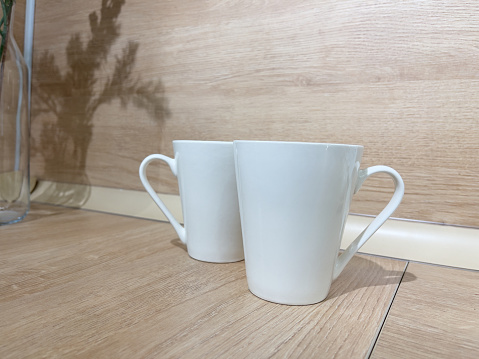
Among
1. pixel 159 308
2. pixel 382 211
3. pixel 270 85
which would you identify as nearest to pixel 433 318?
pixel 382 211

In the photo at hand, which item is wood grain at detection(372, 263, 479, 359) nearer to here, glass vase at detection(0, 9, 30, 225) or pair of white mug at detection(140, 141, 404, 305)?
pair of white mug at detection(140, 141, 404, 305)

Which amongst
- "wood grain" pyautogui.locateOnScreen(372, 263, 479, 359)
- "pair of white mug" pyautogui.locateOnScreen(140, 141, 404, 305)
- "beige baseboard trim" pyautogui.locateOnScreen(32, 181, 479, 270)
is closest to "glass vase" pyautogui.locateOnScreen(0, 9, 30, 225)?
"beige baseboard trim" pyautogui.locateOnScreen(32, 181, 479, 270)

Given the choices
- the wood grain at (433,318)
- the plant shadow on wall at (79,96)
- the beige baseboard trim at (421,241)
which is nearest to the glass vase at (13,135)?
the plant shadow on wall at (79,96)

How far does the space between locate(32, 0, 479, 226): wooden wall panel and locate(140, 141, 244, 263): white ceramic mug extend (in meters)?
0.19

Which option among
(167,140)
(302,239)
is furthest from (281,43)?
(302,239)

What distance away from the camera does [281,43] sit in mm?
577

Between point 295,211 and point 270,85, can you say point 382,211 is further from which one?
point 270,85

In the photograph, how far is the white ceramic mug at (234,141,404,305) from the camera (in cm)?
31

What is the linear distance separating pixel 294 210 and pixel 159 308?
13 centimetres

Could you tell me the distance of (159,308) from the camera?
1.03 ft

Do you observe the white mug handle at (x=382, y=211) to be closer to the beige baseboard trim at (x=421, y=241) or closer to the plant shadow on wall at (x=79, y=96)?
the beige baseboard trim at (x=421, y=241)

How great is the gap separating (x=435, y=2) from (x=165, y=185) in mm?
468

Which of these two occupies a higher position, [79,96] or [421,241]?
[79,96]

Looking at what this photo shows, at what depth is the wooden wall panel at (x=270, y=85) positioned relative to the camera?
1.57ft
